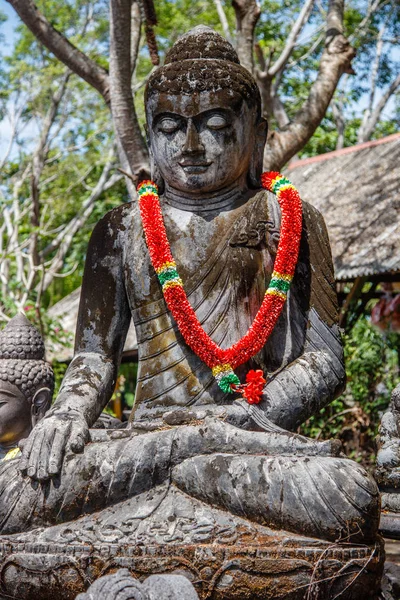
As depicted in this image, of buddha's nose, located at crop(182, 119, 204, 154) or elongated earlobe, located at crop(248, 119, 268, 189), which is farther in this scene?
elongated earlobe, located at crop(248, 119, 268, 189)

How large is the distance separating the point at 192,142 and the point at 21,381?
1680 millimetres

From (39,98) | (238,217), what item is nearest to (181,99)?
(238,217)

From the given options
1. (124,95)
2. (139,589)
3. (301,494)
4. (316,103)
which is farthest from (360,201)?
(139,589)

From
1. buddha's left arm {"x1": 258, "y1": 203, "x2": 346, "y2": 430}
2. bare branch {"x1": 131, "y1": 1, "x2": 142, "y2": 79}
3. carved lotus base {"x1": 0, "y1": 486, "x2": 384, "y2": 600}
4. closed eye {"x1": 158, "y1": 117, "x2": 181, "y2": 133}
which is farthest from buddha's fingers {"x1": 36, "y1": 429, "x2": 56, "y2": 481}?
bare branch {"x1": 131, "y1": 1, "x2": 142, "y2": 79}

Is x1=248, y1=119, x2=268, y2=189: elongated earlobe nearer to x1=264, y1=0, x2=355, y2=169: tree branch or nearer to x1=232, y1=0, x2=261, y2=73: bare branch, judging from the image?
x1=264, y1=0, x2=355, y2=169: tree branch

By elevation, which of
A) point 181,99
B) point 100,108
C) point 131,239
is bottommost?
point 131,239

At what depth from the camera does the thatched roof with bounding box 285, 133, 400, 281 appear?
11234mm

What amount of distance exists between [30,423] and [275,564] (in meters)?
2.06

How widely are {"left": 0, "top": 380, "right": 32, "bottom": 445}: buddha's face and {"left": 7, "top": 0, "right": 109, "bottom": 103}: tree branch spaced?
515 cm

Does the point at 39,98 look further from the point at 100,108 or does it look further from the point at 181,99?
the point at 181,99

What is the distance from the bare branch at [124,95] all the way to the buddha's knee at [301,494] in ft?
16.8

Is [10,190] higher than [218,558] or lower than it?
higher

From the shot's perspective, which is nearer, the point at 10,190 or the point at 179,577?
the point at 179,577

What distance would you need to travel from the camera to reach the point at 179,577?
3.30 meters
